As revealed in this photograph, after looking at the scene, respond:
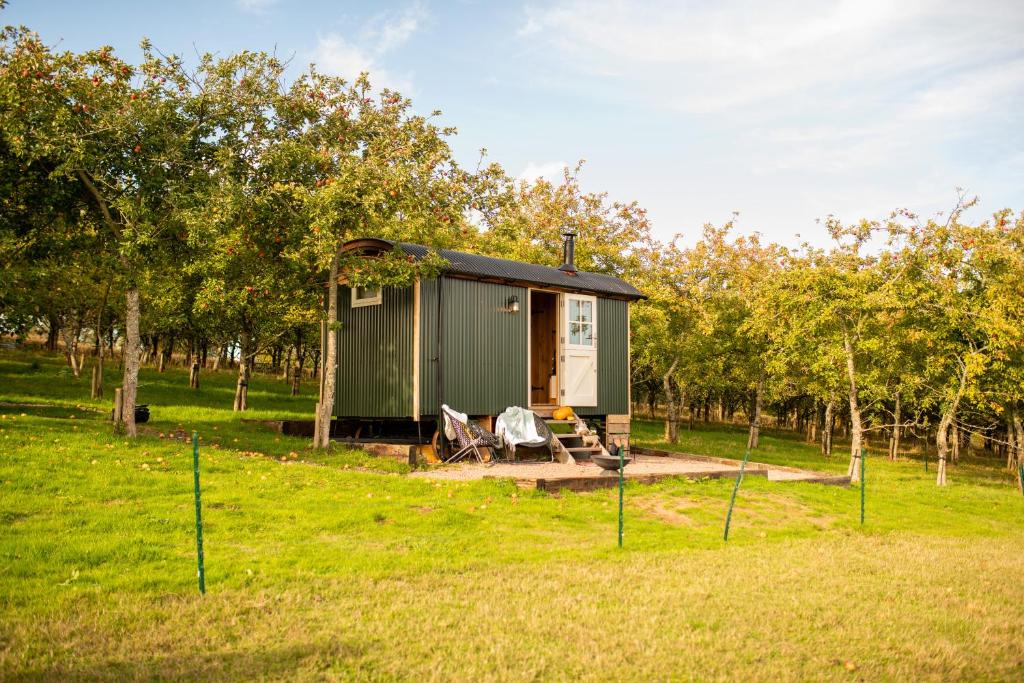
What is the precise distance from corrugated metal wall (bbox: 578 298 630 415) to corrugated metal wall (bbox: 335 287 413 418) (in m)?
4.31

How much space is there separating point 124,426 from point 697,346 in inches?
714

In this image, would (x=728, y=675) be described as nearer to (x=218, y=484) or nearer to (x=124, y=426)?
(x=218, y=484)

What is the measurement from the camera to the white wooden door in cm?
1614

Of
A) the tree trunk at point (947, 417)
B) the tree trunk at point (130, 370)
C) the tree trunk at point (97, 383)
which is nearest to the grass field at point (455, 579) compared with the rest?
the tree trunk at point (130, 370)

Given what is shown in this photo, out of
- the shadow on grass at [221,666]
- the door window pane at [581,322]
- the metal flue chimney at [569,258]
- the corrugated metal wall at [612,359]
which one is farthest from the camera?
the metal flue chimney at [569,258]

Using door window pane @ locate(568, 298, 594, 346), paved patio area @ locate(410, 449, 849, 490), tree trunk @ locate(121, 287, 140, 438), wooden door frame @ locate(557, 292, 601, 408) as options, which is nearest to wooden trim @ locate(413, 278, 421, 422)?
paved patio area @ locate(410, 449, 849, 490)

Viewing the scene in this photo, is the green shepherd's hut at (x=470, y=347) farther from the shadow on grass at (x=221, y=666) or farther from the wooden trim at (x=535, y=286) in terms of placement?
the shadow on grass at (x=221, y=666)

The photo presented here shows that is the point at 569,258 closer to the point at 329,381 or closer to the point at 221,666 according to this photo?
the point at 329,381

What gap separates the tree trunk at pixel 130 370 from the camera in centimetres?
1315

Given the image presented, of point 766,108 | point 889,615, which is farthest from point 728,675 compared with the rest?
point 766,108

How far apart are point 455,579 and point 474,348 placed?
8.47 m

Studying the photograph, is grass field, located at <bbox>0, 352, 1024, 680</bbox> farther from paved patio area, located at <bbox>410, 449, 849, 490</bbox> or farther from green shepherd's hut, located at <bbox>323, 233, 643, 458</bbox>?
green shepherd's hut, located at <bbox>323, 233, 643, 458</bbox>

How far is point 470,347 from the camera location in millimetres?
14742

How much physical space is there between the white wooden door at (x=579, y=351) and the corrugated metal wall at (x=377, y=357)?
358cm
